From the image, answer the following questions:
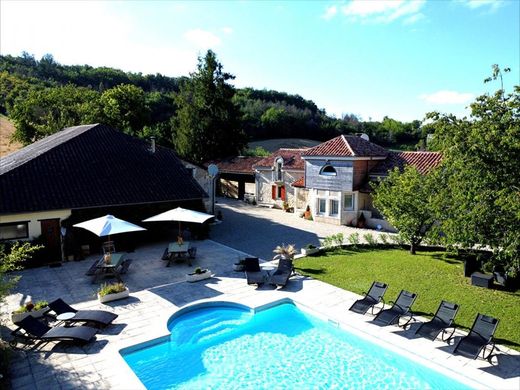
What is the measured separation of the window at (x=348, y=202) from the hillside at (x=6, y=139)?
169ft

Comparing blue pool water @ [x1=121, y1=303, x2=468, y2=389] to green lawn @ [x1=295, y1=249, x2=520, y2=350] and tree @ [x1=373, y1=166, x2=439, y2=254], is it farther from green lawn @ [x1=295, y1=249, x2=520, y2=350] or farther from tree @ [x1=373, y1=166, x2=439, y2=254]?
tree @ [x1=373, y1=166, x2=439, y2=254]

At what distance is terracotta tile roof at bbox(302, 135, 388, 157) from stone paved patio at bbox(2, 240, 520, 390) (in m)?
14.4

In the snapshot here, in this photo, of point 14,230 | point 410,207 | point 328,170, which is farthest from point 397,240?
point 14,230

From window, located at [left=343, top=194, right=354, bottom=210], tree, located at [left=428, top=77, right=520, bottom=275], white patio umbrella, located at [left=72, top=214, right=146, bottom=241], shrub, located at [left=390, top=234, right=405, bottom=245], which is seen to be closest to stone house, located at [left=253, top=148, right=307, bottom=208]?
window, located at [left=343, top=194, right=354, bottom=210]

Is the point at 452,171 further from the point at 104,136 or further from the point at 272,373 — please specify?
the point at 104,136

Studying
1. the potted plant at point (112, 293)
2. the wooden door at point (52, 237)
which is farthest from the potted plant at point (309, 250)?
the wooden door at point (52, 237)

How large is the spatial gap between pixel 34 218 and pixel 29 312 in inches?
349

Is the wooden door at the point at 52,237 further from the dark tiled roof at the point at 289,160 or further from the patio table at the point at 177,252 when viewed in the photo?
the dark tiled roof at the point at 289,160

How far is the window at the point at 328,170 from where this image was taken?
32938 millimetres

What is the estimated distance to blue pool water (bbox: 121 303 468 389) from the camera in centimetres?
1093

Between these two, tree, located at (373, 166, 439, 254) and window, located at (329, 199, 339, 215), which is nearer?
tree, located at (373, 166, 439, 254)

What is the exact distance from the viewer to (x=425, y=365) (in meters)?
11.3

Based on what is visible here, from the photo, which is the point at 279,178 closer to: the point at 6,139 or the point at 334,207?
the point at 334,207

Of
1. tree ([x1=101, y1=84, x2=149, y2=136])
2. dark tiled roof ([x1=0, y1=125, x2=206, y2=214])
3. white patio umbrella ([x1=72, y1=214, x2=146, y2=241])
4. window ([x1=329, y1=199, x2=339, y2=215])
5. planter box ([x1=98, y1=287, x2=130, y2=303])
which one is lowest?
planter box ([x1=98, y1=287, x2=130, y2=303])
